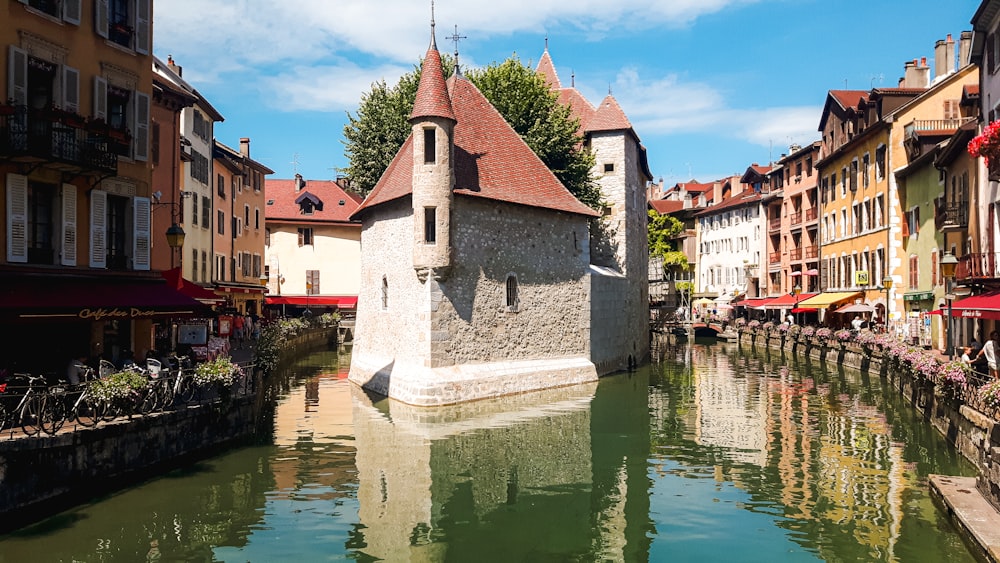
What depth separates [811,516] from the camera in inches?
527

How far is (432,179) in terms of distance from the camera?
24.4m

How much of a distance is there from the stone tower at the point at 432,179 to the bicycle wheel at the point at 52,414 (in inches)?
503

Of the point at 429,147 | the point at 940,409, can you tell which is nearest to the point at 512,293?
the point at 429,147

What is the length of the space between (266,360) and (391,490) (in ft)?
32.5

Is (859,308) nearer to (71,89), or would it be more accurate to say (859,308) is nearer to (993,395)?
(993,395)

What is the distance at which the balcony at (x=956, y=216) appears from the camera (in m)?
27.8

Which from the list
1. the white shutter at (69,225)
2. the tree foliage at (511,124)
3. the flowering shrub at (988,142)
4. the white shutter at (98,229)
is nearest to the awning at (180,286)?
the white shutter at (98,229)

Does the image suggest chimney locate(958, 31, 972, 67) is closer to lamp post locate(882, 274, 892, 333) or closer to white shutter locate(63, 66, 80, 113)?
lamp post locate(882, 274, 892, 333)

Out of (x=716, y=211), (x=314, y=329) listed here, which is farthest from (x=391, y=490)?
(x=716, y=211)

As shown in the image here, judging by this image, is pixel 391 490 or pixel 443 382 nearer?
pixel 391 490

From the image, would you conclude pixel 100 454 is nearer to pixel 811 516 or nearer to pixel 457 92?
pixel 811 516

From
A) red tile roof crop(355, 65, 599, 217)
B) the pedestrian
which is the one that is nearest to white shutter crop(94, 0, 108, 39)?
red tile roof crop(355, 65, 599, 217)

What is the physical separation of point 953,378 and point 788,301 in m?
36.0

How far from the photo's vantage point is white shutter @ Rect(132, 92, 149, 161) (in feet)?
63.0
